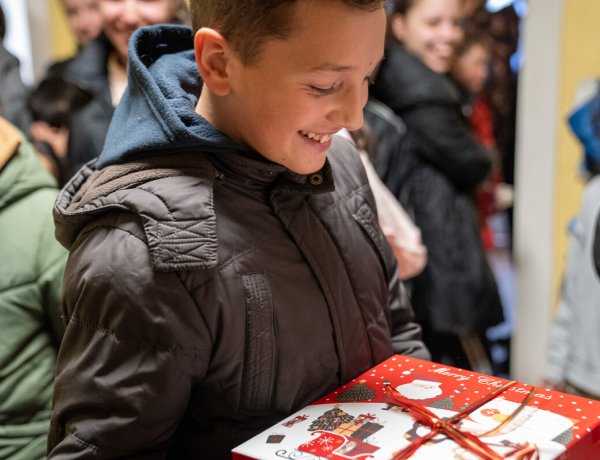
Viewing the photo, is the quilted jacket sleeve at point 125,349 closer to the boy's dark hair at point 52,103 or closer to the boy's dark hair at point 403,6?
the boy's dark hair at point 52,103

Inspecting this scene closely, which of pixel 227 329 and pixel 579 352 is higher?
pixel 227 329

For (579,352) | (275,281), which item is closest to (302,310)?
(275,281)

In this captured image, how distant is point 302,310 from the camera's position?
1.13 metres

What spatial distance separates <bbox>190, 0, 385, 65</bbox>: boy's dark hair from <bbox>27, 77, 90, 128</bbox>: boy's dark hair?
2.00 metres

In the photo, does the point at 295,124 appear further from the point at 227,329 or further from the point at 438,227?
the point at 438,227

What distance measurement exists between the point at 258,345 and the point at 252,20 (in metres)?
0.45

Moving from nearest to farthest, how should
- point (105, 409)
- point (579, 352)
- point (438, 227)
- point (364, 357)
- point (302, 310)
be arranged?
point (105, 409), point (302, 310), point (364, 357), point (579, 352), point (438, 227)

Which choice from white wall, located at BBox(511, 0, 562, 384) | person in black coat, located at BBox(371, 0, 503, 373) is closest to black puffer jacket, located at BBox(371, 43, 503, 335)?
person in black coat, located at BBox(371, 0, 503, 373)

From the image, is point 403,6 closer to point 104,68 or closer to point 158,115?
point 104,68

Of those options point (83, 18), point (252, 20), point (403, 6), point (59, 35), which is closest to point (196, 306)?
point (252, 20)

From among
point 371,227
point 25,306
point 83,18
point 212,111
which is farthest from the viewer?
point 83,18

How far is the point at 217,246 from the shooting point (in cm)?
104

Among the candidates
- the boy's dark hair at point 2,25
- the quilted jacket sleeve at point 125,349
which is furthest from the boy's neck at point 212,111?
the boy's dark hair at point 2,25

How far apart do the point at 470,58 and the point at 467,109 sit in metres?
0.21
